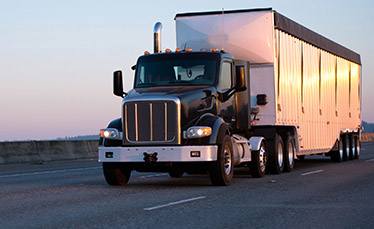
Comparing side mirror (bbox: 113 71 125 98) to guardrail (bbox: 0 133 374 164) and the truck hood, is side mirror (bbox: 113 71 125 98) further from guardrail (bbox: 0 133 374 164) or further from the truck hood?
guardrail (bbox: 0 133 374 164)

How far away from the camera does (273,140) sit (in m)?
18.9

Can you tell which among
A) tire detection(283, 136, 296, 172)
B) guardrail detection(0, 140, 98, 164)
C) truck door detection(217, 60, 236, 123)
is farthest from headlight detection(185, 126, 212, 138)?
guardrail detection(0, 140, 98, 164)

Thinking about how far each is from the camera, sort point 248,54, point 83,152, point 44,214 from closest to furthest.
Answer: point 44,214 → point 248,54 → point 83,152

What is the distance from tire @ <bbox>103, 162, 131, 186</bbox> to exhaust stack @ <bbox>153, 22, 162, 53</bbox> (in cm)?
335

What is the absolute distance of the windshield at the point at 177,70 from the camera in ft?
52.2

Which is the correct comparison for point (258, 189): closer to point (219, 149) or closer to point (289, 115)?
point (219, 149)

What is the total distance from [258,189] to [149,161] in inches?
85.6

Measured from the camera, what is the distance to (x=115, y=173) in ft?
49.8

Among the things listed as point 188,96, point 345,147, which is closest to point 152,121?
point 188,96

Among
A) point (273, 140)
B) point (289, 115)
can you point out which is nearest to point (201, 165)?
point (273, 140)

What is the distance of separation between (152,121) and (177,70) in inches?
77.3

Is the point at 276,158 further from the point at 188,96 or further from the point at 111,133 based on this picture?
the point at 111,133

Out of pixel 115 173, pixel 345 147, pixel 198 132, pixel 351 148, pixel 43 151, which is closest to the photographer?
pixel 198 132

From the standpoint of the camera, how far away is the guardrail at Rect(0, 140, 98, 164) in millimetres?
25062
